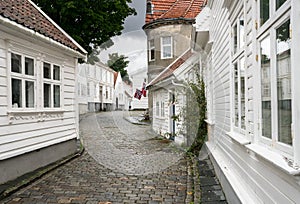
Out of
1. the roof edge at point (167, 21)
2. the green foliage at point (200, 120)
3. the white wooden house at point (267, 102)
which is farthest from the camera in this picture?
the roof edge at point (167, 21)

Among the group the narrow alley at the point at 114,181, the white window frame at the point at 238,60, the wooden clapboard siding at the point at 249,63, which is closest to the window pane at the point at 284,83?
the wooden clapboard siding at the point at 249,63

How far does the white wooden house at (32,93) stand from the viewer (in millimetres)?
5949

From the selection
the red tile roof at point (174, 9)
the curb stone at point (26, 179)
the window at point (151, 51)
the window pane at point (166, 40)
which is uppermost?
the red tile roof at point (174, 9)

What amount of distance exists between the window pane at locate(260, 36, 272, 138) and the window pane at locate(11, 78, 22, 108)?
207 inches

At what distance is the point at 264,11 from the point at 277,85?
2.64ft

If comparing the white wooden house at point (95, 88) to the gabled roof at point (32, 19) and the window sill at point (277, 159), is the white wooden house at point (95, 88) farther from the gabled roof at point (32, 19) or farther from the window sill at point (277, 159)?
the window sill at point (277, 159)

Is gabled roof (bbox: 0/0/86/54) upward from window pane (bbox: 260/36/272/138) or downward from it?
upward

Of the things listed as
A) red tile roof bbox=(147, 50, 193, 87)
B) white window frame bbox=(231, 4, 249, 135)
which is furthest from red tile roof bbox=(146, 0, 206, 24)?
white window frame bbox=(231, 4, 249, 135)

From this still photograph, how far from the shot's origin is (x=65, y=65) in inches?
345

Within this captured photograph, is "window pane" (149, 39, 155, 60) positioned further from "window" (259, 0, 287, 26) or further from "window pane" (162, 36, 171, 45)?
"window" (259, 0, 287, 26)

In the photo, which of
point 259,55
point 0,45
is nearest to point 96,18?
point 0,45

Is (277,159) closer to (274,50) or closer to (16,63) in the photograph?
(274,50)

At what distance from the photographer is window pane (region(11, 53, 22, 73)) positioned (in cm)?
627

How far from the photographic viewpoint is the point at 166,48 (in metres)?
20.2
